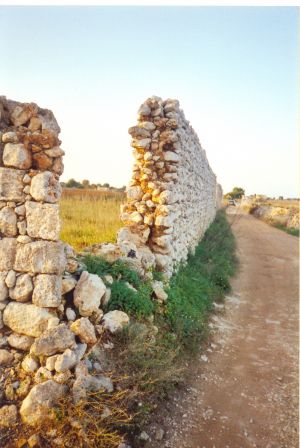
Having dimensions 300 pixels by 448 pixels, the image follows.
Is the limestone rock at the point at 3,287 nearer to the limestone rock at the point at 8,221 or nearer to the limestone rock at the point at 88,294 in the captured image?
the limestone rock at the point at 8,221

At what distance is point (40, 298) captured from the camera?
3.02m

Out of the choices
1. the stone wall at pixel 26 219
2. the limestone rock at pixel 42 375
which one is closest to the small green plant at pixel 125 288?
the stone wall at pixel 26 219

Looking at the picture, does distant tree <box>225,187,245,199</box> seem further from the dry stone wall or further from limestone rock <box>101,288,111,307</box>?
the dry stone wall

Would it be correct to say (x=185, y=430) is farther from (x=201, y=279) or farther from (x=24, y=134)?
(x=201, y=279)

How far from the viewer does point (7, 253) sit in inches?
120

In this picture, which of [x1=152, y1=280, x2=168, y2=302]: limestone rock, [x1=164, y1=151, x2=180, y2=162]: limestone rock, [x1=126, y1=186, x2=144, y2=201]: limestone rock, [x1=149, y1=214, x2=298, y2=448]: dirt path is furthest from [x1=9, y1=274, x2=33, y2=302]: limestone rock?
[x1=164, y1=151, x2=180, y2=162]: limestone rock

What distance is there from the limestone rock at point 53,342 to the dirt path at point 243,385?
3.75ft

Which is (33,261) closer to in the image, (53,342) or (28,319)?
(28,319)

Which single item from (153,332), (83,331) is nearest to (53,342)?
(83,331)

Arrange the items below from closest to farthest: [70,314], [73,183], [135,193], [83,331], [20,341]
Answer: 1. [20,341]
2. [83,331]
3. [70,314]
4. [135,193]
5. [73,183]

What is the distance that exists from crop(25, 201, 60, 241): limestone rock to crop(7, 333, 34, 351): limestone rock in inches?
37.0

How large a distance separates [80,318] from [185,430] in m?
1.46

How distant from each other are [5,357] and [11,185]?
61.2 inches

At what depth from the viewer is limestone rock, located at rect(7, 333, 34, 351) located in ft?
9.86
